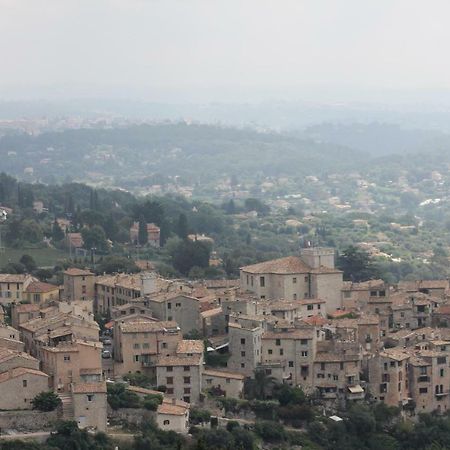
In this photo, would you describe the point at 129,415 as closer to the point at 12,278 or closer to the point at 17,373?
the point at 17,373

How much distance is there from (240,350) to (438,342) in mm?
4543

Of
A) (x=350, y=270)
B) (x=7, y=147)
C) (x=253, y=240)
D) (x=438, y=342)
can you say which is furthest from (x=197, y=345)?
(x=7, y=147)

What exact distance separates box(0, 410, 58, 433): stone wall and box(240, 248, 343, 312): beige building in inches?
373

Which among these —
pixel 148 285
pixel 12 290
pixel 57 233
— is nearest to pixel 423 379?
pixel 148 285

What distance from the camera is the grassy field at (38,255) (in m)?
47.6

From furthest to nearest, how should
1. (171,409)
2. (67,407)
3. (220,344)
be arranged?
(220,344), (171,409), (67,407)

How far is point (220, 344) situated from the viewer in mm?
33969

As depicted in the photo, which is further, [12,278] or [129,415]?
[12,278]

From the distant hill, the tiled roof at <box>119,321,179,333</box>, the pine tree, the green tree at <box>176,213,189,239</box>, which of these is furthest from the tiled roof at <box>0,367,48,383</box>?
the distant hill

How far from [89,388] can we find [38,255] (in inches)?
805

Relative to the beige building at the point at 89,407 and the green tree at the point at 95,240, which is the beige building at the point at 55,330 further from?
the green tree at the point at 95,240

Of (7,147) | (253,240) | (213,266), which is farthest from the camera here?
(7,147)

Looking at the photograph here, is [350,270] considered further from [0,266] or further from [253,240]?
[253,240]

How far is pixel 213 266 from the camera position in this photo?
47.6m
